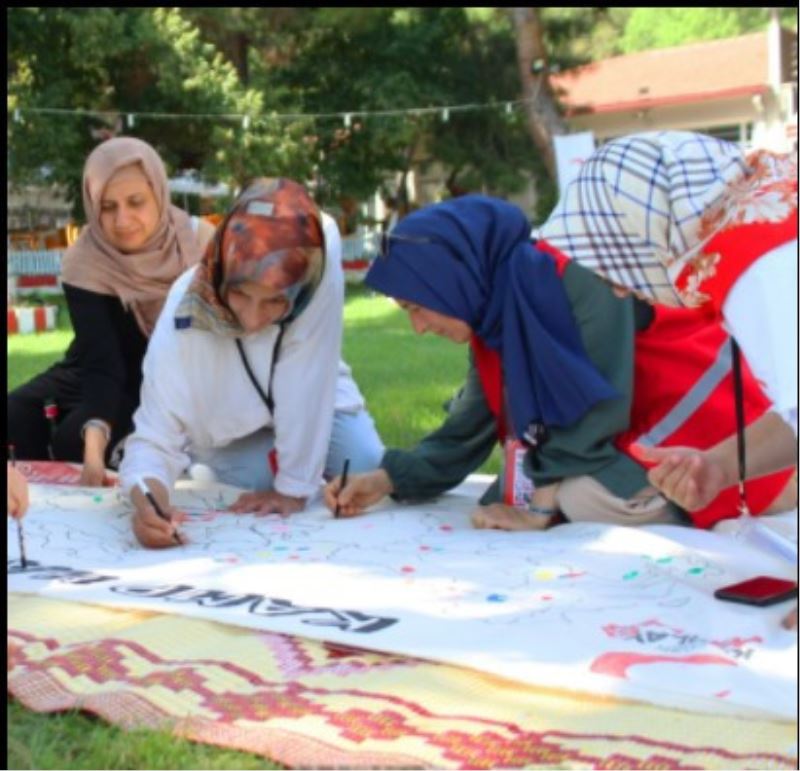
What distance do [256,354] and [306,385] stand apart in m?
0.15

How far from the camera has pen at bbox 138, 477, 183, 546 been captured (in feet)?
9.18

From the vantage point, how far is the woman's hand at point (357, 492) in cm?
308

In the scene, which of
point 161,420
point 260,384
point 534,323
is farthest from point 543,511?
point 161,420

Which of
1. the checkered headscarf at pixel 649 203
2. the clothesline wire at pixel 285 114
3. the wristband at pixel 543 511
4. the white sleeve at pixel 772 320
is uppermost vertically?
the clothesline wire at pixel 285 114

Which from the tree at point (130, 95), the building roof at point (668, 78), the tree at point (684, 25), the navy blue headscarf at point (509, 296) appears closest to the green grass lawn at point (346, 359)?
the navy blue headscarf at point (509, 296)

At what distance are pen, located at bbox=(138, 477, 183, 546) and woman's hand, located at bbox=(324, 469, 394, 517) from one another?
0.44 meters

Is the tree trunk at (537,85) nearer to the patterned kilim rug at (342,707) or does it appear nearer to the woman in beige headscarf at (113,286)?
the woman in beige headscarf at (113,286)

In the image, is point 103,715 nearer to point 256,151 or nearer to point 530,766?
point 530,766

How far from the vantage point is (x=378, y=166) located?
Result: 66.3 ft

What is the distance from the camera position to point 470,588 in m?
2.36

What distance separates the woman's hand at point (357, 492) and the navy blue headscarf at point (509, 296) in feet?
1.52

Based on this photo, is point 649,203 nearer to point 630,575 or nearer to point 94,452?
point 630,575

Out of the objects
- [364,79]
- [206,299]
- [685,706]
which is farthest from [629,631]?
[364,79]

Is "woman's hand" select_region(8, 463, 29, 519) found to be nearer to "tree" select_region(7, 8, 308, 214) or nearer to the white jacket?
the white jacket
